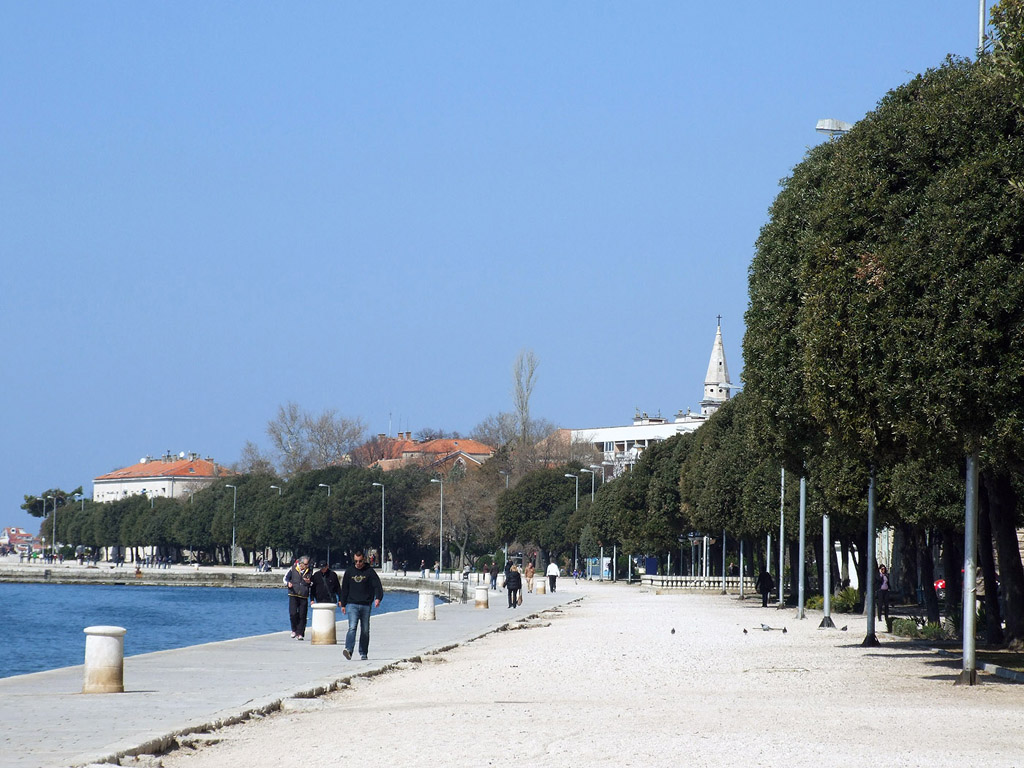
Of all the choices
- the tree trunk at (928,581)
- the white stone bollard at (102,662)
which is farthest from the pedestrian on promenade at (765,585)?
the white stone bollard at (102,662)

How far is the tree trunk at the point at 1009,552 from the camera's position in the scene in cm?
2322

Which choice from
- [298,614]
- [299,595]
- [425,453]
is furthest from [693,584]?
[425,453]

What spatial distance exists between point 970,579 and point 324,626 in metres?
12.2

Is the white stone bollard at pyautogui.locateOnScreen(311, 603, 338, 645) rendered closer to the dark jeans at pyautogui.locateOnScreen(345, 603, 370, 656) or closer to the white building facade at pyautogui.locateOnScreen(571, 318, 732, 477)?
the dark jeans at pyautogui.locateOnScreen(345, 603, 370, 656)

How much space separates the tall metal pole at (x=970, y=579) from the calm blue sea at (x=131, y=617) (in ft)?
81.4

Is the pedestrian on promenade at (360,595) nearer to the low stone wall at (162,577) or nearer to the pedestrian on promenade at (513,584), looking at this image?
the pedestrian on promenade at (513,584)

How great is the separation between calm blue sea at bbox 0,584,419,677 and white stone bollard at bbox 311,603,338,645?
12.6m

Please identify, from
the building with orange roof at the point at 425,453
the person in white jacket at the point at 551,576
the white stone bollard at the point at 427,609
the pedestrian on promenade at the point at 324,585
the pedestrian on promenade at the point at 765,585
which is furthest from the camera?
the building with orange roof at the point at 425,453

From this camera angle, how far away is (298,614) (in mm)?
27078

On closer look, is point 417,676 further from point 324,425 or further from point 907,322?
point 324,425

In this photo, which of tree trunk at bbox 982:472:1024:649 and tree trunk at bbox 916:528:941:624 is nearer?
tree trunk at bbox 982:472:1024:649

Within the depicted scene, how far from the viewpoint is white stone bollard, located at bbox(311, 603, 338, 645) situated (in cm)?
2548

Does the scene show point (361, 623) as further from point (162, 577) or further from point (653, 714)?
point (162, 577)

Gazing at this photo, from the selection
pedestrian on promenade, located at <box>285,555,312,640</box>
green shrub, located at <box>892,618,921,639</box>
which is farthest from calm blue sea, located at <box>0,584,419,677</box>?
green shrub, located at <box>892,618,921,639</box>
